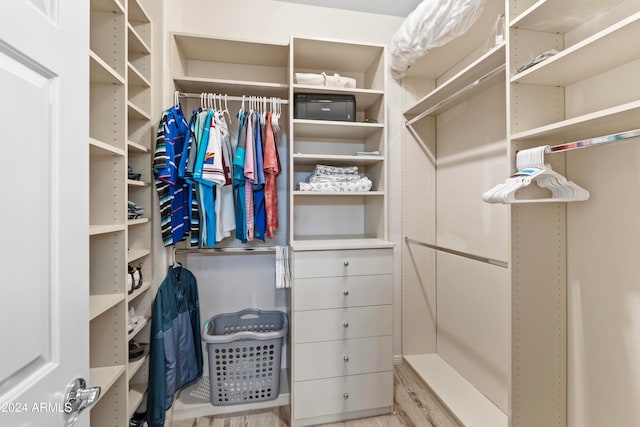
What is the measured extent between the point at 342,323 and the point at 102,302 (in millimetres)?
1232

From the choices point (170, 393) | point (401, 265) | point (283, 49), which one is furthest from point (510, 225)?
point (170, 393)

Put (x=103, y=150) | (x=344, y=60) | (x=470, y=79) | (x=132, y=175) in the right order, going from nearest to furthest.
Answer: (x=103, y=150) < (x=132, y=175) < (x=470, y=79) < (x=344, y=60)

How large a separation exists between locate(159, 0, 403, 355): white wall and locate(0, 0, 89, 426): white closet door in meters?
1.59

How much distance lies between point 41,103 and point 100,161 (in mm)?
889

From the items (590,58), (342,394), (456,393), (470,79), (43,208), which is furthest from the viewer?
(456,393)

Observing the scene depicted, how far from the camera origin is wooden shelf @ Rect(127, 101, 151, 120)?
1.49m

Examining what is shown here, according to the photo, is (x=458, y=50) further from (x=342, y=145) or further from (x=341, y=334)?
(x=341, y=334)

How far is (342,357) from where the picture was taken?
1808 mm

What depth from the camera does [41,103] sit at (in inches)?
21.8

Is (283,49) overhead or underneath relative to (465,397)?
overhead

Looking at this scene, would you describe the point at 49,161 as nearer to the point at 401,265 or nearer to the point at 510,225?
the point at 510,225

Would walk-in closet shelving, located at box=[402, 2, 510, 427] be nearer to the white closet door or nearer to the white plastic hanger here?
the white plastic hanger

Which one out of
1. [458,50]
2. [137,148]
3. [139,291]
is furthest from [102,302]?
[458,50]

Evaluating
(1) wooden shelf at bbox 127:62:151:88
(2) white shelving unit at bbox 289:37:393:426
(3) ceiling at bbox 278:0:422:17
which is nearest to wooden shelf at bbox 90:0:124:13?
(1) wooden shelf at bbox 127:62:151:88
